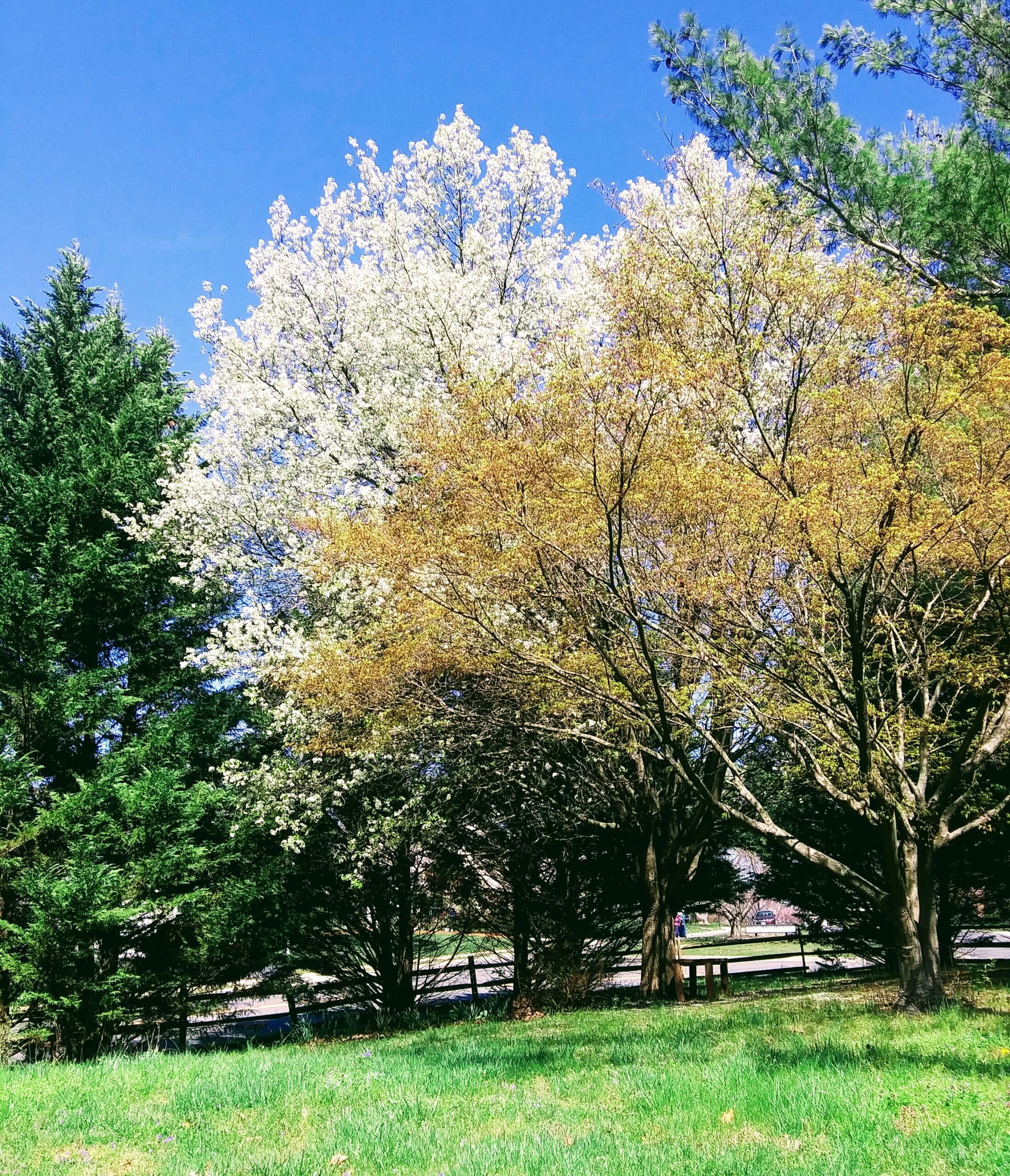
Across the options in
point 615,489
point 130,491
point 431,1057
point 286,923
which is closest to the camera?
point 431,1057

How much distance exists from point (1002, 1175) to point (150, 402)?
1321 cm

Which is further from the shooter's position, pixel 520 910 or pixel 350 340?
pixel 350 340

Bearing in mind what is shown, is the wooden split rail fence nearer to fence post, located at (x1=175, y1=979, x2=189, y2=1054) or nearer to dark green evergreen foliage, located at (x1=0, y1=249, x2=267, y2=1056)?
fence post, located at (x1=175, y1=979, x2=189, y2=1054)

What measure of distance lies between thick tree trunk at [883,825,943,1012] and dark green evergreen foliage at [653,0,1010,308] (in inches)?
237

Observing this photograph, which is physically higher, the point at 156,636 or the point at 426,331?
the point at 426,331

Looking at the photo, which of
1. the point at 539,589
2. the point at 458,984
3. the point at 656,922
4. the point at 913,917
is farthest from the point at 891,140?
the point at 458,984

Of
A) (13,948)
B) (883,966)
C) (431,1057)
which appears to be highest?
(13,948)

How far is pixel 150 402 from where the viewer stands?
12891 mm

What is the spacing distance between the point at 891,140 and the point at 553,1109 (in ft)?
33.3

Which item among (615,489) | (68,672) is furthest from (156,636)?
(615,489)

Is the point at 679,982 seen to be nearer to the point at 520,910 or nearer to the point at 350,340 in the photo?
the point at 520,910

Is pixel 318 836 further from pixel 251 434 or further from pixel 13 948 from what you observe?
pixel 251 434

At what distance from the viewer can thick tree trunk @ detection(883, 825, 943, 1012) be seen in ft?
24.9

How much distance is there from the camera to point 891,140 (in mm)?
9445
